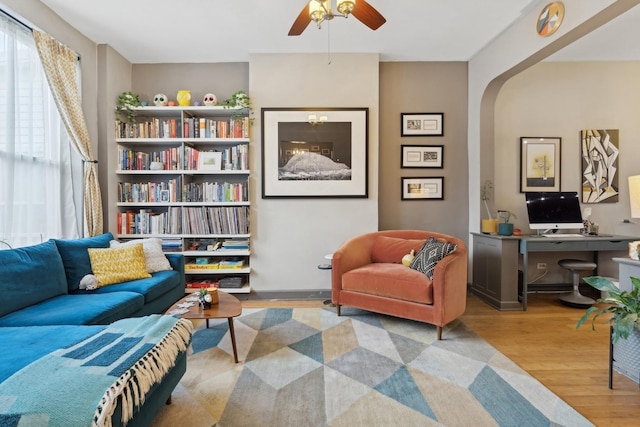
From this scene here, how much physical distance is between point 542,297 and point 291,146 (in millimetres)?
3602

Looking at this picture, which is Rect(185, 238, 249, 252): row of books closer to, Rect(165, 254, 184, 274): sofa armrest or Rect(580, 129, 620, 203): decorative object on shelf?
Rect(165, 254, 184, 274): sofa armrest

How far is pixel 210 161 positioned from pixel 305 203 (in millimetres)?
1256

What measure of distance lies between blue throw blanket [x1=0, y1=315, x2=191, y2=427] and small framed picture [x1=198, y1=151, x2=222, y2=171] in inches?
92.2

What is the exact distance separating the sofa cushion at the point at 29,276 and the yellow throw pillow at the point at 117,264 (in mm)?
247

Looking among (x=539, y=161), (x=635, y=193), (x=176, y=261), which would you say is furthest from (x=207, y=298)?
(x=539, y=161)

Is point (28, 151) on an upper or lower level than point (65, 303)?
upper

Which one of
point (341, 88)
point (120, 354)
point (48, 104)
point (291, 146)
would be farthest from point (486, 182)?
point (48, 104)

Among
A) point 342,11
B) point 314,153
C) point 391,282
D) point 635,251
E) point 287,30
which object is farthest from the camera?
point 314,153

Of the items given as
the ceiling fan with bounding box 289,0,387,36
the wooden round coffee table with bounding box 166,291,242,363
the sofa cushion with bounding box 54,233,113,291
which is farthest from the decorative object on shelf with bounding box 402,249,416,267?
the sofa cushion with bounding box 54,233,113,291

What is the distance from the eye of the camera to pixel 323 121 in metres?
3.75

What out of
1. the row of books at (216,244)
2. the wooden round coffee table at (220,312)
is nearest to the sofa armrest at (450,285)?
the wooden round coffee table at (220,312)

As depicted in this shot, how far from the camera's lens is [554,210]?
3590mm

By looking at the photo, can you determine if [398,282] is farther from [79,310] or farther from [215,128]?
[215,128]

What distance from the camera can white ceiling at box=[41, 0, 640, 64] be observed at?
111 inches
